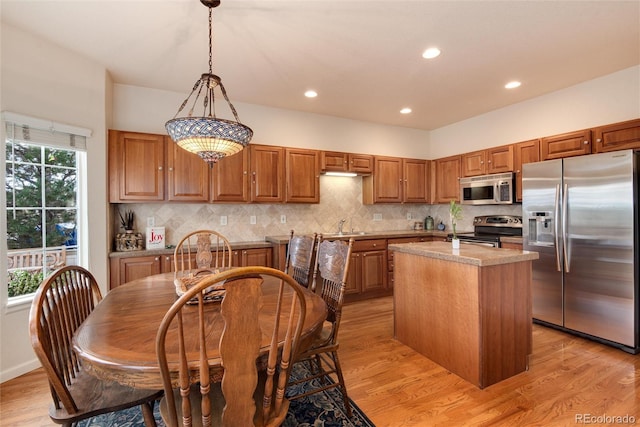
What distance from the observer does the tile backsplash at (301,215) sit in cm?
361

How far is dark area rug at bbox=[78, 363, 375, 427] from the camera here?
1.79m

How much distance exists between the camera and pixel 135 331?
1.26m

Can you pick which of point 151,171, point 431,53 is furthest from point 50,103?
point 431,53

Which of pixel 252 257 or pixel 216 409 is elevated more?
pixel 252 257

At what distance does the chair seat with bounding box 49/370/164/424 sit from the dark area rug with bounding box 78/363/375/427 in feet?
2.07

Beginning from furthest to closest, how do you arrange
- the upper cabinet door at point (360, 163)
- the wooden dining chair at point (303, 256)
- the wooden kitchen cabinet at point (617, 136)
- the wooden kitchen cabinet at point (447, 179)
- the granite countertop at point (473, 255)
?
the wooden kitchen cabinet at point (447, 179), the upper cabinet door at point (360, 163), the wooden kitchen cabinet at point (617, 136), the wooden dining chair at point (303, 256), the granite countertop at point (473, 255)

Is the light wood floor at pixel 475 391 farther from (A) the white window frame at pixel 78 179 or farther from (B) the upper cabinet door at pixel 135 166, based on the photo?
(B) the upper cabinet door at pixel 135 166

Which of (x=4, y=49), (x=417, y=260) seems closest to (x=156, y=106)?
(x=4, y=49)

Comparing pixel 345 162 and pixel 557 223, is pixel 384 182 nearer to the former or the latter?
pixel 345 162

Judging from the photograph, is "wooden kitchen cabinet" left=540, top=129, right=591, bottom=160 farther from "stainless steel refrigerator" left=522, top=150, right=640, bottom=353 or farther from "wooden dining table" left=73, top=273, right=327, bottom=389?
"wooden dining table" left=73, top=273, right=327, bottom=389

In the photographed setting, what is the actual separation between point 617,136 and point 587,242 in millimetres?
1095

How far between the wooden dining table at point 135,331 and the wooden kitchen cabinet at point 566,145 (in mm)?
3378

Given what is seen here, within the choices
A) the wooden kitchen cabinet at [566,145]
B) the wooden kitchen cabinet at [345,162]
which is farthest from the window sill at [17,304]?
the wooden kitchen cabinet at [566,145]

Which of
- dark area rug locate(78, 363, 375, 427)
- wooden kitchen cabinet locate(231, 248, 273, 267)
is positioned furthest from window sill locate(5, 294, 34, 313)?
wooden kitchen cabinet locate(231, 248, 273, 267)
